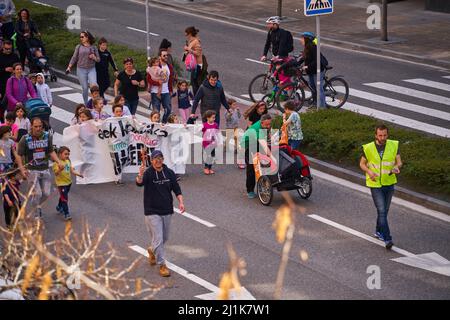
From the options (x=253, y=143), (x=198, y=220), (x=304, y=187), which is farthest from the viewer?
(x=253, y=143)

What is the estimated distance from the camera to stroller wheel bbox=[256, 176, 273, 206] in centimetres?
1747

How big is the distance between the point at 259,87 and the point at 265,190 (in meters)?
8.17

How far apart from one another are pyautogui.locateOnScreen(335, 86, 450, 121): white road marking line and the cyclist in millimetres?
1503

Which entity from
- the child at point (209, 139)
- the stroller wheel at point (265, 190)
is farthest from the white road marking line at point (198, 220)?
the child at point (209, 139)

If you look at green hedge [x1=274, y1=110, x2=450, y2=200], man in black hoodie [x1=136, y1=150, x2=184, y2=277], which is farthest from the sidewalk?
man in black hoodie [x1=136, y1=150, x2=184, y2=277]

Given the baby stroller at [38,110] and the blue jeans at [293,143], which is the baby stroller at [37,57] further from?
the blue jeans at [293,143]

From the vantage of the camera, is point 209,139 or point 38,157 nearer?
point 38,157

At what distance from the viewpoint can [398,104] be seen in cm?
2494

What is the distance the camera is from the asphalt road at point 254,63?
2448 cm

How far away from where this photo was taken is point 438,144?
19172 millimetres

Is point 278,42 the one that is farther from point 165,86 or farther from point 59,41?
point 59,41

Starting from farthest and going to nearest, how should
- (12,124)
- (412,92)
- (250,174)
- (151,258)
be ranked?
1. (412,92)
2. (12,124)
3. (250,174)
4. (151,258)

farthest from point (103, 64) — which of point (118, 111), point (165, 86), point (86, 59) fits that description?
point (118, 111)
